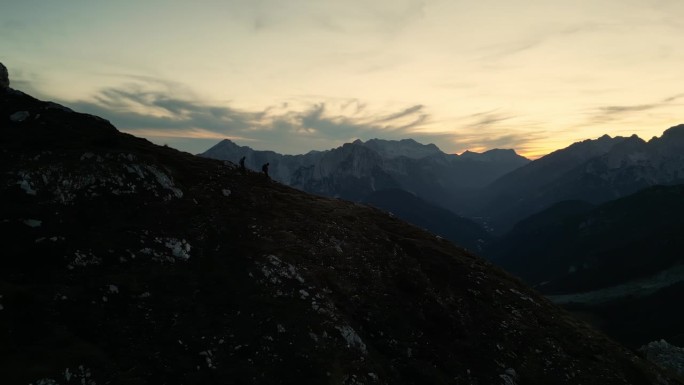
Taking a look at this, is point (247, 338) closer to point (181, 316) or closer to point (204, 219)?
point (181, 316)

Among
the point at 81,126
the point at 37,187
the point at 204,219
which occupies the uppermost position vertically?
the point at 81,126

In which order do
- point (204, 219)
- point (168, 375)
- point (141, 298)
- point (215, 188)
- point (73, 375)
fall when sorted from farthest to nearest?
1. point (215, 188)
2. point (204, 219)
3. point (141, 298)
4. point (168, 375)
5. point (73, 375)

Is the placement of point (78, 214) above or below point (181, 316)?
above

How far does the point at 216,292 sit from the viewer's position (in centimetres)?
3681

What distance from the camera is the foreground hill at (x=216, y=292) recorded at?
1113 inches

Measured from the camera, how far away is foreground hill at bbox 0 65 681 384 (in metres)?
28.3

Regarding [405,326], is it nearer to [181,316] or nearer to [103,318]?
[181,316]

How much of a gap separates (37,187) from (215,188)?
19.2 m

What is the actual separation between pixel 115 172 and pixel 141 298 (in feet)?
59.0

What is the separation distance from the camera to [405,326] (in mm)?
43031

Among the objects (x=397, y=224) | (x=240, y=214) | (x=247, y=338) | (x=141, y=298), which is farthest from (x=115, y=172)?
(x=397, y=224)

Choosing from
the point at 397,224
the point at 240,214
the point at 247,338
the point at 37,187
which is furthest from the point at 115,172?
the point at 397,224

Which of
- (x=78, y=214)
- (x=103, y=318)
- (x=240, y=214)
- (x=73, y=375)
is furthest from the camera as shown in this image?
(x=240, y=214)

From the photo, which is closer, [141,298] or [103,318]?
[103,318]
